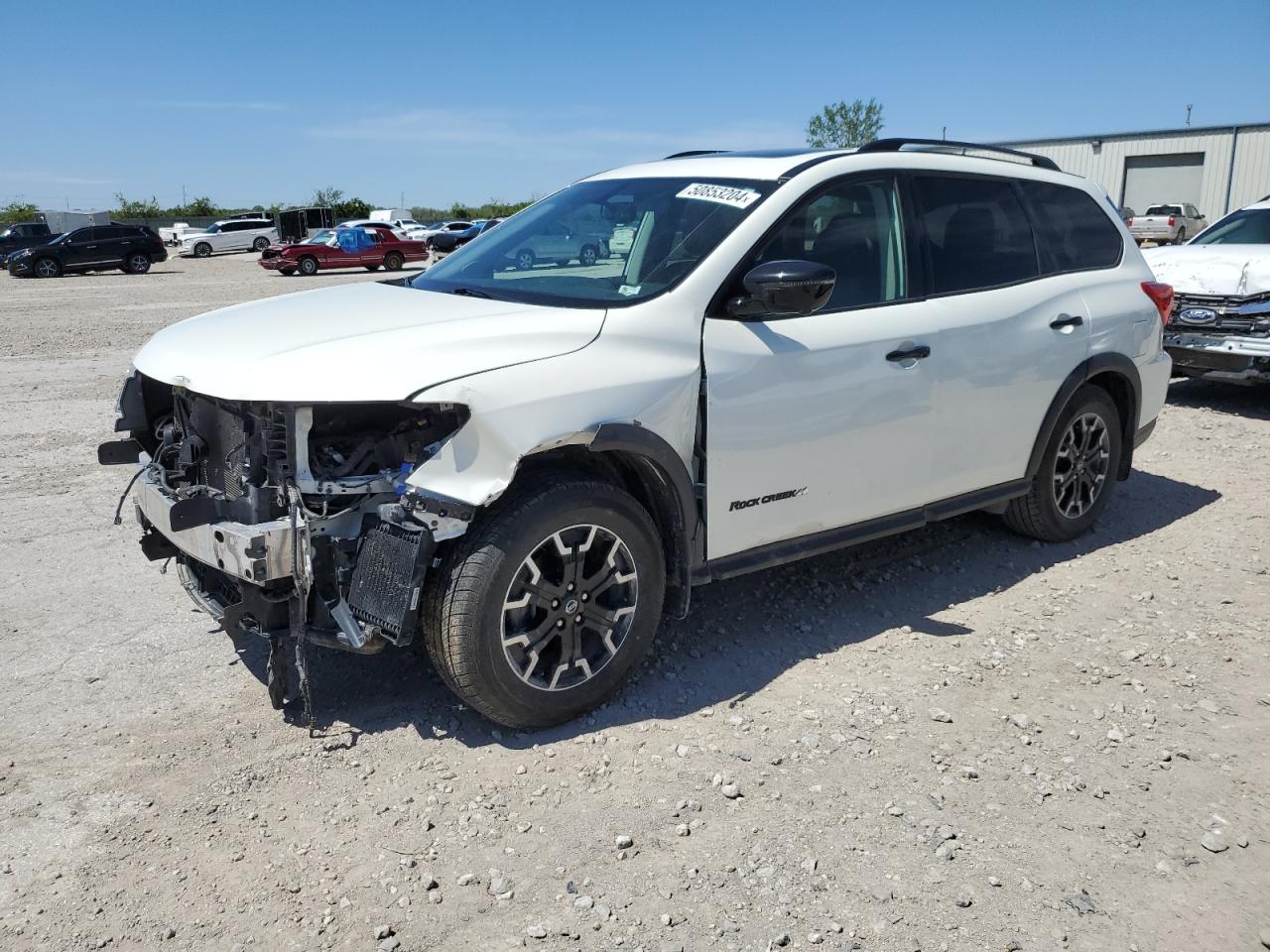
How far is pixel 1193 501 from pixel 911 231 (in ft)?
10.9

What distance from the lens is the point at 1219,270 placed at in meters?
9.12

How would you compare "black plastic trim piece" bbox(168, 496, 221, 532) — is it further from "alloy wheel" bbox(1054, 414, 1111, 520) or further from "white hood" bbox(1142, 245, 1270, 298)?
"white hood" bbox(1142, 245, 1270, 298)

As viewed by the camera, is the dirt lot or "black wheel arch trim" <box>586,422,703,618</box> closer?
the dirt lot

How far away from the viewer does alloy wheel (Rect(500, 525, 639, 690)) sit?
3.53m

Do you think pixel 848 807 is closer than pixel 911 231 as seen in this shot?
Yes

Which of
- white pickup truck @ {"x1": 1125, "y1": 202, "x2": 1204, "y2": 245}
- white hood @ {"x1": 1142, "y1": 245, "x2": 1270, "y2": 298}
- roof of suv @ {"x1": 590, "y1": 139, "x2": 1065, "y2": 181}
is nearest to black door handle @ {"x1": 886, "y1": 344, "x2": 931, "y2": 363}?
Answer: roof of suv @ {"x1": 590, "y1": 139, "x2": 1065, "y2": 181}

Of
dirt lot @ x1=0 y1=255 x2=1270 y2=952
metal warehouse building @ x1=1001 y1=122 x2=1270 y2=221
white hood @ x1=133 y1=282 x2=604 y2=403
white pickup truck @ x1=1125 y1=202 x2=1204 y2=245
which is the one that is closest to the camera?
dirt lot @ x1=0 y1=255 x2=1270 y2=952

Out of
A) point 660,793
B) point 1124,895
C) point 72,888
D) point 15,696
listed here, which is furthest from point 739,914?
point 15,696

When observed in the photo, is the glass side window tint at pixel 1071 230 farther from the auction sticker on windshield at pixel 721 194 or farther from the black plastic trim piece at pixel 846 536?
the auction sticker on windshield at pixel 721 194

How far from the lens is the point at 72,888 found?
291cm

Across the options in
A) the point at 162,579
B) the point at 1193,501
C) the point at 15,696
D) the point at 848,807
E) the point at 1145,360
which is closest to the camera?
the point at 848,807

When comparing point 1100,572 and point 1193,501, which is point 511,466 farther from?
point 1193,501

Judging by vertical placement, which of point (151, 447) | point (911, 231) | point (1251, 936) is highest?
point (911, 231)

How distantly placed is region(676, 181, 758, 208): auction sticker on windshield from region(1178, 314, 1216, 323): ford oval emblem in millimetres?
6572
